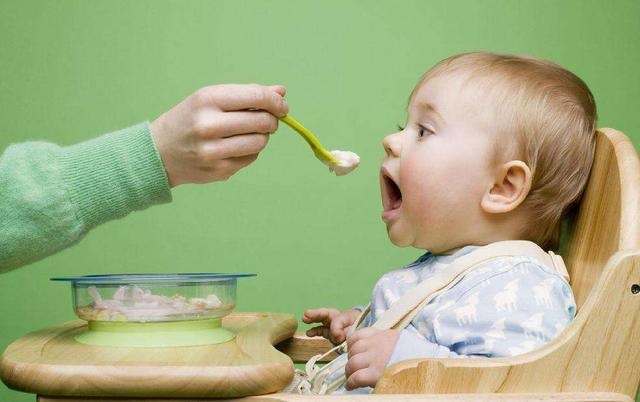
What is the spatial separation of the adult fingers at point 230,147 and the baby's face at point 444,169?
0.57 ft

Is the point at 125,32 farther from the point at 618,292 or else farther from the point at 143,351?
the point at 618,292

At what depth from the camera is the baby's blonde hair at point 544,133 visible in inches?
34.2

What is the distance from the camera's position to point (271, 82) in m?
1.63

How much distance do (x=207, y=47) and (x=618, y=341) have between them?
1.16m

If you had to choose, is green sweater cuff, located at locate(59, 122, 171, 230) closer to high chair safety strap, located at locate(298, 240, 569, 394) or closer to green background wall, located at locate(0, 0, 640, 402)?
high chair safety strap, located at locate(298, 240, 569, 394)

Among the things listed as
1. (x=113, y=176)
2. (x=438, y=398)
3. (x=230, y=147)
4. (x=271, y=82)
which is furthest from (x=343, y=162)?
(x=271, y=82)

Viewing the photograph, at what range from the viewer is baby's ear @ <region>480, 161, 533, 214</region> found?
0.87 metres

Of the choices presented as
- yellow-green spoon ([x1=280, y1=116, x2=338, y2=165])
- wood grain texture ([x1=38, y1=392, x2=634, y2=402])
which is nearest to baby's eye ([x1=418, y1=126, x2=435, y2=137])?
yellow-green spoon ([x1=280, y1=116, x2=338, y2=165])

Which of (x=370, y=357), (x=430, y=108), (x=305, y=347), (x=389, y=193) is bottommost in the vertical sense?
(x=305, y=347)

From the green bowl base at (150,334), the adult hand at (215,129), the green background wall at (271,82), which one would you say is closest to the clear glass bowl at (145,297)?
the green bowl base at (150,334)

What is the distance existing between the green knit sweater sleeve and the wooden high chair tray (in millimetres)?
156

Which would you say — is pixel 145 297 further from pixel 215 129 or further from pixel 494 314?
pixel 494 314

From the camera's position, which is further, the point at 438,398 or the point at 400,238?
the point at 400,238

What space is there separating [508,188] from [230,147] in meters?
0.31
